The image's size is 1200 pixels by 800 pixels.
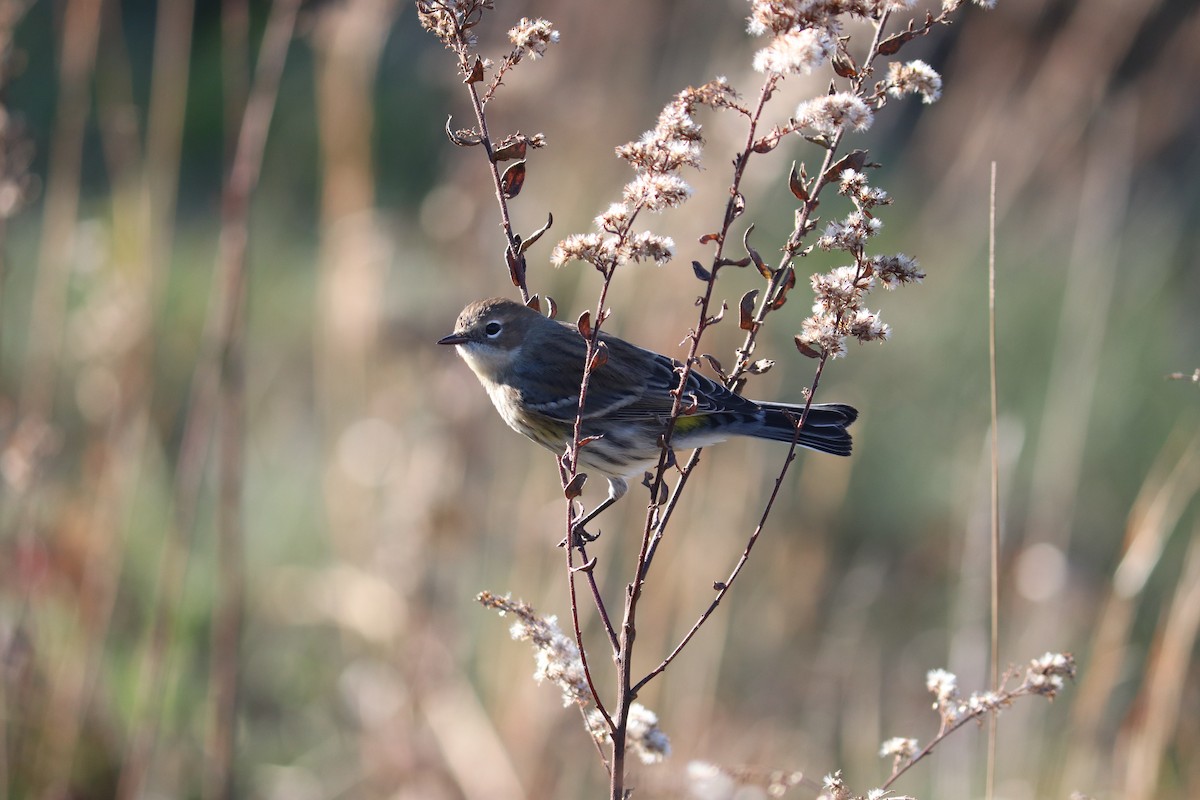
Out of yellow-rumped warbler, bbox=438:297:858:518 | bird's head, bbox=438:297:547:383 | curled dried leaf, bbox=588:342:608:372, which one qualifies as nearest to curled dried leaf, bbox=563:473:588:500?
curled dried leaf, bbox=588:342:608:372

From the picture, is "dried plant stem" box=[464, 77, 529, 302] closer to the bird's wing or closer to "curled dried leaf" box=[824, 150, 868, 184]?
"curled dried leaf" box=[824, 150, 868, 184]

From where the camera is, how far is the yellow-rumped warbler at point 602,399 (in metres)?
2.76

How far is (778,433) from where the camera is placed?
2893 millimetres

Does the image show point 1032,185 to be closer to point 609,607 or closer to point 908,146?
point 908,146

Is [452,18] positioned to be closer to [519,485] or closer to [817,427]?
[817,427]

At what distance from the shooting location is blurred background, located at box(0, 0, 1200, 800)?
309 centimetres

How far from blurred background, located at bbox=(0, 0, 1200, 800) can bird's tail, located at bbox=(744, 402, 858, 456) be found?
59 cm

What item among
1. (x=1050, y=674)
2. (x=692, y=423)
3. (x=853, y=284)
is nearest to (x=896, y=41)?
(x=853, y=284)

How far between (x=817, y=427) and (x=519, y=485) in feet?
6.67

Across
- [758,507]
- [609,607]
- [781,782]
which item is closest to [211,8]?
[609,607]

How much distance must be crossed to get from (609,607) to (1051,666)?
335 cm

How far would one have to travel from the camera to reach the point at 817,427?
8.84 ft

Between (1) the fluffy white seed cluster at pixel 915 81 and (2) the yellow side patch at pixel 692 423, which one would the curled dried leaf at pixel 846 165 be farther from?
(2) the yellow side patch at pixel 692 423

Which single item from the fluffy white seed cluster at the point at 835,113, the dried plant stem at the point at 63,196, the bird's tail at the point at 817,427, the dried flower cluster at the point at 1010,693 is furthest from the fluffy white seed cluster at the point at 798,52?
the dried plant stem at the point at 63,196
